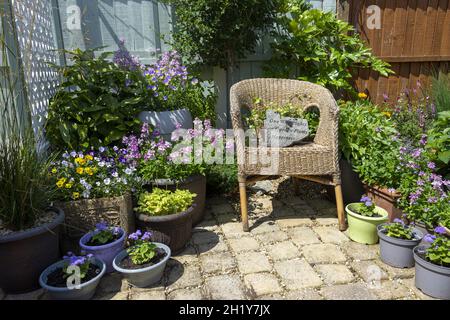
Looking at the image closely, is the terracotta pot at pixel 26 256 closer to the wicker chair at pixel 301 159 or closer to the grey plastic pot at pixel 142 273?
the grey plastic pot at pixel 142 273

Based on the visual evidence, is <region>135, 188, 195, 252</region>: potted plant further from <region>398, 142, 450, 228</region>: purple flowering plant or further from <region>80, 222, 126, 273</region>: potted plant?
<region>398, 142, 450, 228</region>: purple flowering plant

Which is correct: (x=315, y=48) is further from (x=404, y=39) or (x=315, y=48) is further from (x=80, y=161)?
(x=80, y=161)

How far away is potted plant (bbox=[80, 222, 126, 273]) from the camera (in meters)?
2.01

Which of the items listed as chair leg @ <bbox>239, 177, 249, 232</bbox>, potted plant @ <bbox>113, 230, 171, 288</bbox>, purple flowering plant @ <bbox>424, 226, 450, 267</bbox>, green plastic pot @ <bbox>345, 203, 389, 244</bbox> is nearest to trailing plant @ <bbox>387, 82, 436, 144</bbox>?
green plastic pot @ <bbox>345, 203, 389, 244</bbox>

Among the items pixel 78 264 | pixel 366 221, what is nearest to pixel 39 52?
pixel 78 264

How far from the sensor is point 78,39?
10.5 feet

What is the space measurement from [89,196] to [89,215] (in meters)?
0.11

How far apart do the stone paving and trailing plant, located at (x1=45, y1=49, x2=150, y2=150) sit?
93 cm

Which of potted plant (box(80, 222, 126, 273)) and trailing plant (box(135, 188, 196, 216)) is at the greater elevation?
trailing plant (box(135, 188, 196, 216))

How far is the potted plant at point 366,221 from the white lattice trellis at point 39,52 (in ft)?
7.08

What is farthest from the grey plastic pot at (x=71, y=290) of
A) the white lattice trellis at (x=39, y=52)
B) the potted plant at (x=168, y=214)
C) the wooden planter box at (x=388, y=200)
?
the wooden planter box at (x=388, y=200)

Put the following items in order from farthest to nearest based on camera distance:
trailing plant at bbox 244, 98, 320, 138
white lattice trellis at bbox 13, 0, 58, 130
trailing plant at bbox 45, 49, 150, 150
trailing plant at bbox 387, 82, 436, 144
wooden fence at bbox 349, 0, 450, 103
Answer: wooden fence at bbox 349, 0, 450, 103 → trailing plant at bbox 387, 82, 436, 144 → trailing plant at bbox 244, 98, 320, 138 → trailing plant at bbox 45, 49, 150, 150 → white lattice trellis at bbox 13, 0, 58, 130

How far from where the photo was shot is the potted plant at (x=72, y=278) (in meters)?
1.77

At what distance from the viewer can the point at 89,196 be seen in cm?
220
